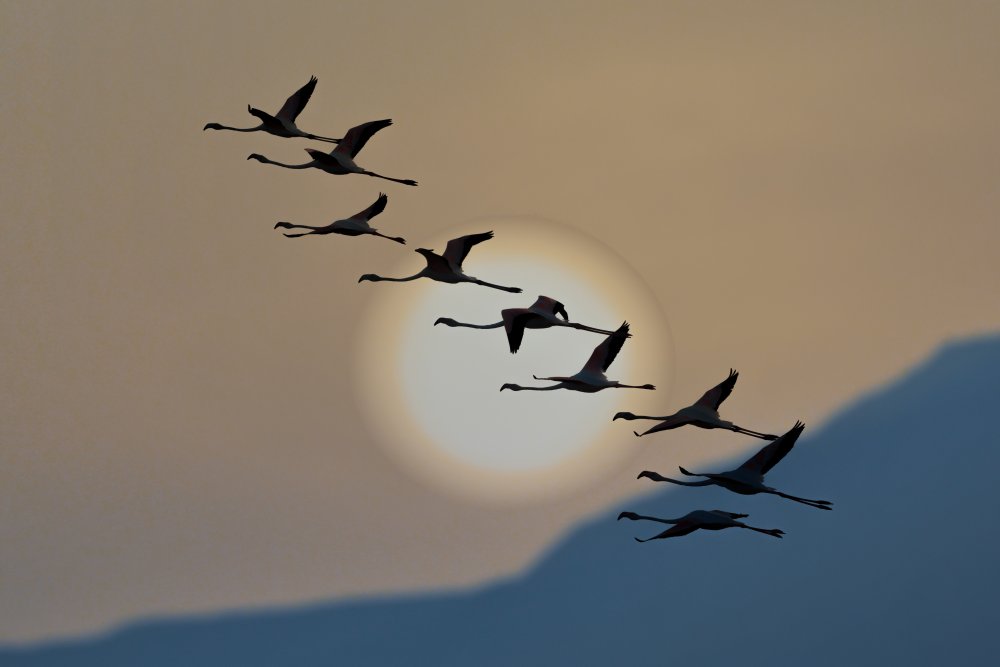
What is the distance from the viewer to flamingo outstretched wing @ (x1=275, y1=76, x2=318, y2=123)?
37.3 metres

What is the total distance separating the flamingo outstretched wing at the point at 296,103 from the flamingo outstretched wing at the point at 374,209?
4836 millimetres

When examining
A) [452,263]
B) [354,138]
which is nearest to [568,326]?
[452,263]

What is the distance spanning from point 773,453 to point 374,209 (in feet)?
41.4

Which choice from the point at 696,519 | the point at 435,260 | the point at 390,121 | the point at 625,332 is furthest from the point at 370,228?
the point at 696,519

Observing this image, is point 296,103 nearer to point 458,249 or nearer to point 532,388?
point 458,249

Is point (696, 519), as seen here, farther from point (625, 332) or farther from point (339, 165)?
point (339, 165)

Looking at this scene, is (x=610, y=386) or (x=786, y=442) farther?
(x=610, y=386)

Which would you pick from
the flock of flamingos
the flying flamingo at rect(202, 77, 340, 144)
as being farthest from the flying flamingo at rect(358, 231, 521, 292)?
the flying flamingo at rect(202, 77, 340, 144)

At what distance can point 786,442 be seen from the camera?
1390 inches

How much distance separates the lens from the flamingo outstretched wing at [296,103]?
37344mm

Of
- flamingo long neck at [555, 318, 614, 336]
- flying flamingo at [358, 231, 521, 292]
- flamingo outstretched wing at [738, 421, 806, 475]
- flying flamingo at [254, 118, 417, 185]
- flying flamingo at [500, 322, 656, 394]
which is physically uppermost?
flying flamingo at [254, 118, 417, 185]

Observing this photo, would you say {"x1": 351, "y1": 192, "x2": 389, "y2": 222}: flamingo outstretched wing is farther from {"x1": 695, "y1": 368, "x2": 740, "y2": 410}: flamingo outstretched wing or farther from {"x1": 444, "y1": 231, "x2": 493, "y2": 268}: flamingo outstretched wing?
{"x1": 695, "y1": 368, "x2": 740, "y2": 410}: flamingo outstretched wing

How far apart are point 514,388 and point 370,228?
18.8 feet

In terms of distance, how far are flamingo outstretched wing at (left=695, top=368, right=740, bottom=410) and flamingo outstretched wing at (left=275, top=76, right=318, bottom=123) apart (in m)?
11.8
